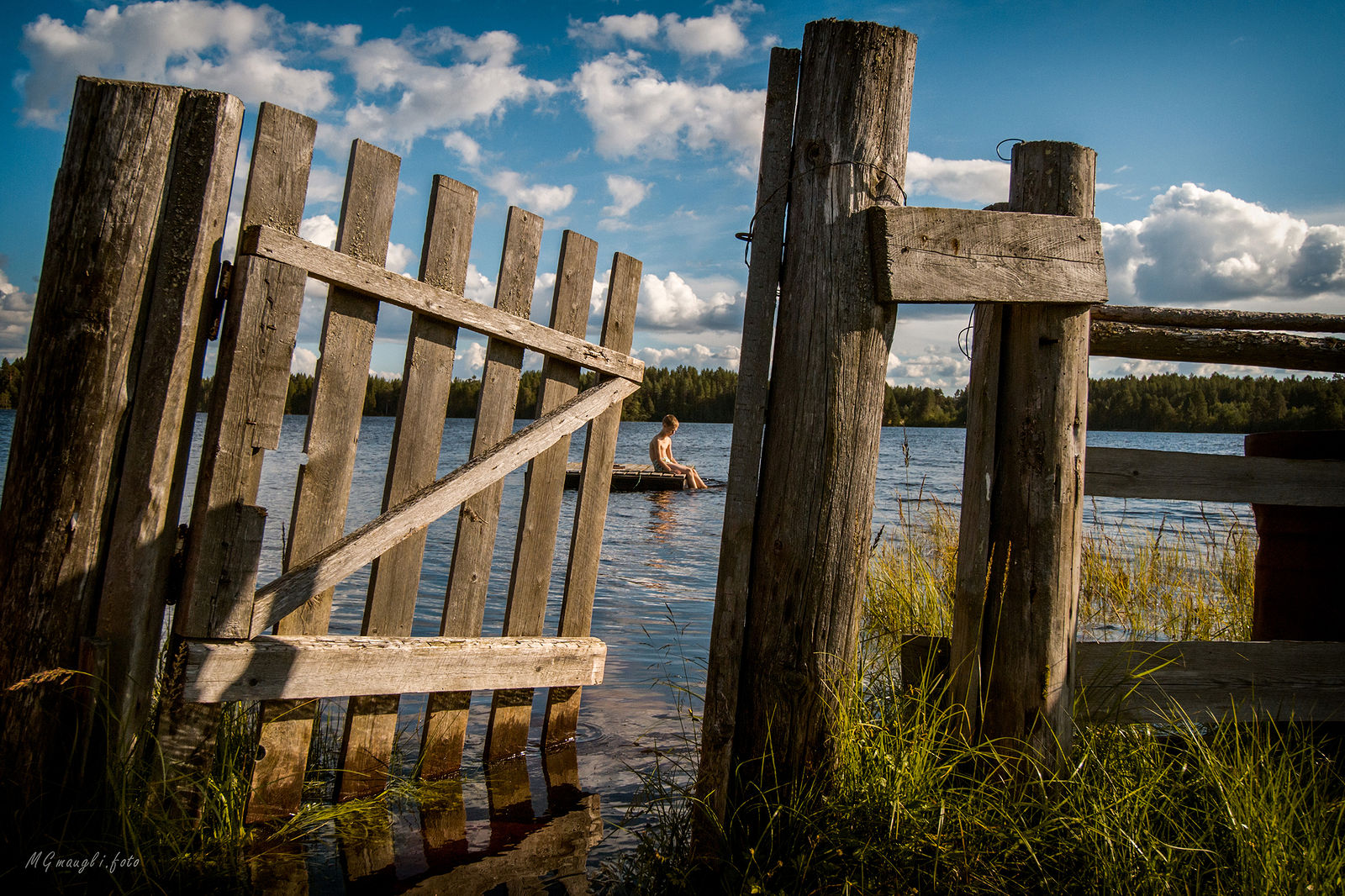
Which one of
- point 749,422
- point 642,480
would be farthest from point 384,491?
point 642,480

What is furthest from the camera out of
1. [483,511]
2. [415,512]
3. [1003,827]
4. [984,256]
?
[483,511]

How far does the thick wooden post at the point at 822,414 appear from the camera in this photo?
7.57 feet

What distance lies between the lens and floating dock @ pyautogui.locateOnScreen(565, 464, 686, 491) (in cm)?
1569

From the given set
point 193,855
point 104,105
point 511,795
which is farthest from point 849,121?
point 193,855

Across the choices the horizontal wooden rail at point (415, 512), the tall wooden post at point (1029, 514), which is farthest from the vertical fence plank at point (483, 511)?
the tall wooden post at point (1029, 514)

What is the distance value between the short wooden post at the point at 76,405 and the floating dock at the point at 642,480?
1283 cm

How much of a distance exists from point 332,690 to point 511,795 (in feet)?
2.89

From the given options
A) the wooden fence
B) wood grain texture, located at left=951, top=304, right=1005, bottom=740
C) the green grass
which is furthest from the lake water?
wood grain texture, located at left=951, top=304, right=1005, bottom=740

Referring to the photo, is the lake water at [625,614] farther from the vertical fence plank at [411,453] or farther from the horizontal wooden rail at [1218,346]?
the horizontal wooden rail at [1218,346]

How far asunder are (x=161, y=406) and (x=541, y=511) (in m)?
1.53

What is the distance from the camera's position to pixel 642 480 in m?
15.9

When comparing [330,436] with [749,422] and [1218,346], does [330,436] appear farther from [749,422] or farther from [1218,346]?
[1218,346]

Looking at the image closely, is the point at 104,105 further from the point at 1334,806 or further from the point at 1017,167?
the point at 1334,806

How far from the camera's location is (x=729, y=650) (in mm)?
2363
